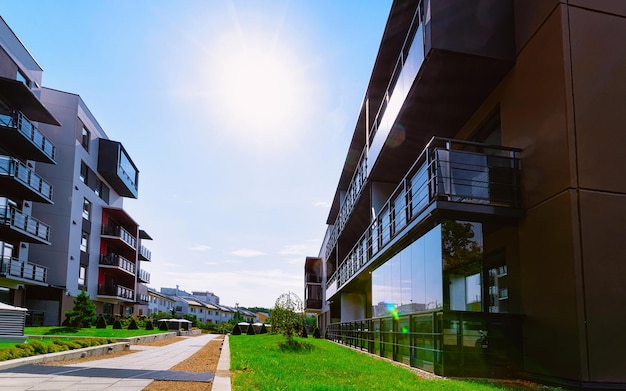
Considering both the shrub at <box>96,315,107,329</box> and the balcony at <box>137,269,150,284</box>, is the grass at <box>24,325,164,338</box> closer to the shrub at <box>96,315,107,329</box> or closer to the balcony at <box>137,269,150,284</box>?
the shrub at <box>96,315,107,329</box>

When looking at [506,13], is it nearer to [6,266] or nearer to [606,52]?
[606,52]

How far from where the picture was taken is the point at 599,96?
29.8 feet

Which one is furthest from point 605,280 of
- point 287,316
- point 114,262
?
point 114,262

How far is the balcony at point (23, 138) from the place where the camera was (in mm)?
25984

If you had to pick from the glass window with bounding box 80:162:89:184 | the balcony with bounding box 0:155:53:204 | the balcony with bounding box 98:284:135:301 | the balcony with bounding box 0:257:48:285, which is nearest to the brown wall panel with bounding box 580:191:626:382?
the balcony with bounding box 0:155:53:204

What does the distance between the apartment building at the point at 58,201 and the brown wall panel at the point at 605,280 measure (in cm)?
2625

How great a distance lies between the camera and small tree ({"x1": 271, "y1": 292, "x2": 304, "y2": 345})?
19.1 m

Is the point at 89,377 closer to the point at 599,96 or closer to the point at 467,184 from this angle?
the point at 467,184

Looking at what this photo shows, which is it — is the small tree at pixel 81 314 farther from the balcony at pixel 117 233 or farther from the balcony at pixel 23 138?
the balcony at pixel 117 233

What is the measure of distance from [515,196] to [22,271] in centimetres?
2746

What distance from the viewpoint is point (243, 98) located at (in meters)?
14.0

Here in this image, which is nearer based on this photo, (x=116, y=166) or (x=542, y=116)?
(x=542, y=116)

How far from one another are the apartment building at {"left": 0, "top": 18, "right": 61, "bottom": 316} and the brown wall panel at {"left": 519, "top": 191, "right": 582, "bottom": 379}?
82.8ft

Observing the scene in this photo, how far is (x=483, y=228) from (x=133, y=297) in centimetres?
4716
